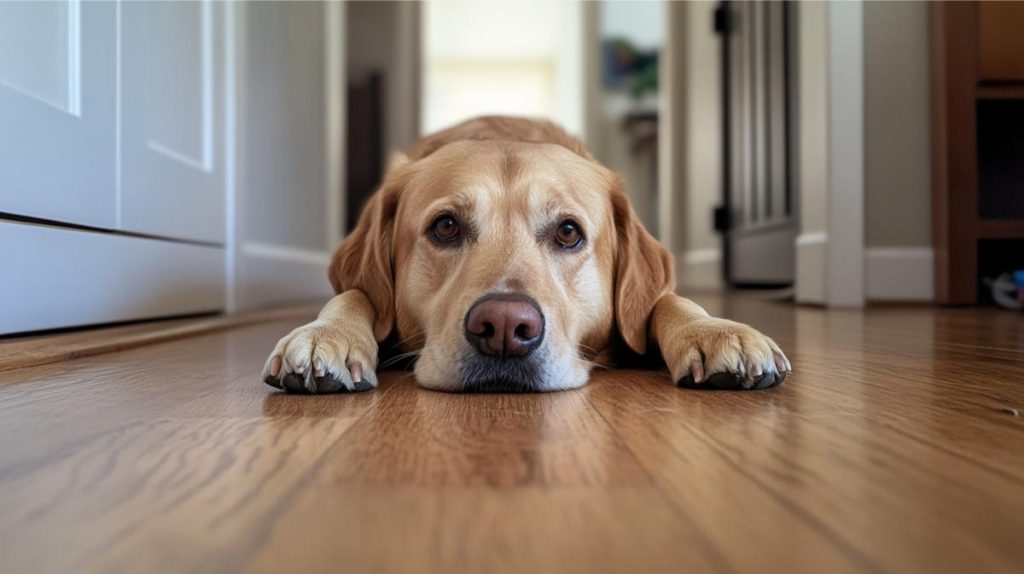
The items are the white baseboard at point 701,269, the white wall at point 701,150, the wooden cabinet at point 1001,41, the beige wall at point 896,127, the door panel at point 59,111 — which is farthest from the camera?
the white baseboard at point 701,269

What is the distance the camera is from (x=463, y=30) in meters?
13.7

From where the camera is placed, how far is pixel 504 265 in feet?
4.91

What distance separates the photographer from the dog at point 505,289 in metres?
1.34

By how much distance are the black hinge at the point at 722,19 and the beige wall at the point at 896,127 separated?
208 cm

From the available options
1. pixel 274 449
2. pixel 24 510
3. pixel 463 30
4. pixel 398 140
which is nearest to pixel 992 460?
pixel 274 449

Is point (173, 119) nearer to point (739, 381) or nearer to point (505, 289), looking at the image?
point (505, 289)

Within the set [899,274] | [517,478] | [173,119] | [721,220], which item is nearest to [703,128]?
[721,220]

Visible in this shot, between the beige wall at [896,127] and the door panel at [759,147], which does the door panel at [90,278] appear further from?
the door panel at [759,147]

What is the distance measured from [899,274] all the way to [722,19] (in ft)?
8.96

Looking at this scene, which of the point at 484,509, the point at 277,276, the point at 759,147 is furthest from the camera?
the point at 759,147

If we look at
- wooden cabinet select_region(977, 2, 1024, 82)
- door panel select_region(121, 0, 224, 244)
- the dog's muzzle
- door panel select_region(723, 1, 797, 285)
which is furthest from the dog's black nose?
door panel select_region(723, 1, 797, 285)

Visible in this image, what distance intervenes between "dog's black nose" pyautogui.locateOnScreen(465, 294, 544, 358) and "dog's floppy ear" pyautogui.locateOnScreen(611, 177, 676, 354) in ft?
1.59

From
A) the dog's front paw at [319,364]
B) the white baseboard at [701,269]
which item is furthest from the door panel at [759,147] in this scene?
the dog's front paw at [319,364]

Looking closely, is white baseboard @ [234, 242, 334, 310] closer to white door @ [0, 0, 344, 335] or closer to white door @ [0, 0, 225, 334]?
white door @ [0, 0, 344, 335]
